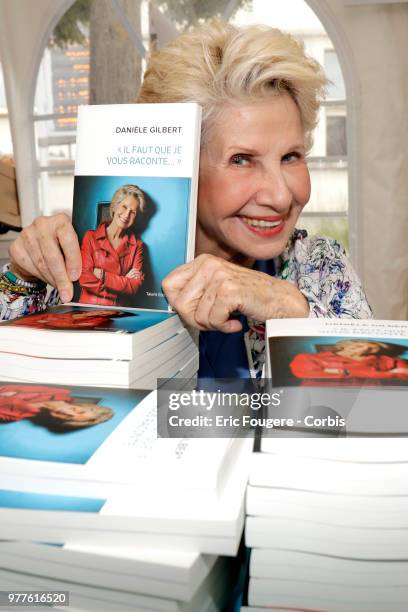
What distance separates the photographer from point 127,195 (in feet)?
3.43

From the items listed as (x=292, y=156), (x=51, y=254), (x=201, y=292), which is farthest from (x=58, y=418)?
(x=292, y=156)

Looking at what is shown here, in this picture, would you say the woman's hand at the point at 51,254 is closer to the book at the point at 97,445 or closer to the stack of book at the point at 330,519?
the book at the point at 97,445

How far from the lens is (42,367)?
0.77 meters

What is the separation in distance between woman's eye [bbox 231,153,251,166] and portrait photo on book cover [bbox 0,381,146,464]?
2.80 ft

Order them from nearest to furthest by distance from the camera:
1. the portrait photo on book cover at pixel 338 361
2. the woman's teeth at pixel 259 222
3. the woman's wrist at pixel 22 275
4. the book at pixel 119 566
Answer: the book at pixel 119 566, the portrait photo on book cover at pixel 338 361, the woman's wrist at pixel 22 275, the woman's teeth at pixel 259 222

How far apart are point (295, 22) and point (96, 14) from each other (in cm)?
112

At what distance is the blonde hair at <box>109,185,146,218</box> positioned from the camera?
1041 mm

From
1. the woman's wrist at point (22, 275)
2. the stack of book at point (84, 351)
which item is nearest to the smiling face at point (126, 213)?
the stack of book at point (84, 351)

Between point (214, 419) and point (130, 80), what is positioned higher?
point (130, 80)

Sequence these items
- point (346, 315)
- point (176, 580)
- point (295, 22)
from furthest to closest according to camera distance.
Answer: point (295, 22)
point (346, 315)
point (176, 580)

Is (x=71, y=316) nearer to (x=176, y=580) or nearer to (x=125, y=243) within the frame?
(x=125, y=243)

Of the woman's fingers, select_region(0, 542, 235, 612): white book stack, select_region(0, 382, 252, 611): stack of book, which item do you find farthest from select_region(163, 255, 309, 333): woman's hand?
select_region(0, 542, 235, 612): white book stack

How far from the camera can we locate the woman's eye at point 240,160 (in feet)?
4.59

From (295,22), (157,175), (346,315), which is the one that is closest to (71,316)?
(157,175)
